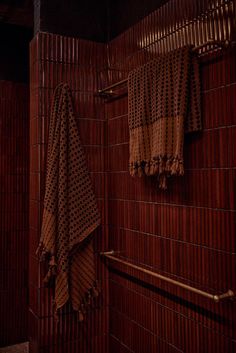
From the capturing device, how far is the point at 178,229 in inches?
54.9

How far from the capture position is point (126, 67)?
1774mm

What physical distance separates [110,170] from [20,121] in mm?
1395

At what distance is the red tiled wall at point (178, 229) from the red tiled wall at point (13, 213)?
1.28 metres

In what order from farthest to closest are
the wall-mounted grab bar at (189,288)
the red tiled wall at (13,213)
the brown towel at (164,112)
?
the red tiled wall at (13,213), the brown towel at (164,112), the wall-mounted grab bar at (189,288)

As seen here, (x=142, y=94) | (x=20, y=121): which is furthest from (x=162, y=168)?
(x=20, y=121)

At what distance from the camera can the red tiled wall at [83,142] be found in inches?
68.4

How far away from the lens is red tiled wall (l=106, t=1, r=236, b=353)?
1181mm

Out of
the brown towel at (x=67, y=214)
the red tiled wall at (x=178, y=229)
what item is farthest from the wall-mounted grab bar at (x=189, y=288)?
the brown towel at (x=67, y=214)

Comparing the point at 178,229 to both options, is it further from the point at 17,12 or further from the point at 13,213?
the point at 17,12

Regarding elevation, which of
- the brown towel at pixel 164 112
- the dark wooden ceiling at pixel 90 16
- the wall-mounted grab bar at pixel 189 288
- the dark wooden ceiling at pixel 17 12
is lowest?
the wall-mounted grab bar at pixel 189 288

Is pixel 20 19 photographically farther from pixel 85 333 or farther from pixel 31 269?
pixel 85 333

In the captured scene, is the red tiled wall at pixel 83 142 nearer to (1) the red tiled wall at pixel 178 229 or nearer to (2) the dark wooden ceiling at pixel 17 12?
(1) the red tiled wall at pixel 178 229

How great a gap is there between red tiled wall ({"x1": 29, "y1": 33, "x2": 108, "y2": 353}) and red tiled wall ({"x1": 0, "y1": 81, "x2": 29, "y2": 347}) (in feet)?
3.66

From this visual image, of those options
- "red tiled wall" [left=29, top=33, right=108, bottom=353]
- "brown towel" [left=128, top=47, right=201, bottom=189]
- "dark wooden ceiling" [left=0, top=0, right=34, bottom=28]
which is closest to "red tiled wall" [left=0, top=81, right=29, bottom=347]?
"dark wooden ceiling" [left=0, top=0, right=34, bottom=28]
